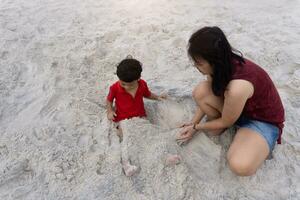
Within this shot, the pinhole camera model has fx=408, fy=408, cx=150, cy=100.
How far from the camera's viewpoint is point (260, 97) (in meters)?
2.02

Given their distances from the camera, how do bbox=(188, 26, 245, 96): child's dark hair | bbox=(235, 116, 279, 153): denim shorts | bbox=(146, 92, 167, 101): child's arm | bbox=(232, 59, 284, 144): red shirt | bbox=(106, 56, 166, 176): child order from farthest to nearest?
bbox=(146, 92, 167, 101): child's arm → bbox=(106, 56, 166, 176): child → bbox=(235, 116, 279, 153): denim shorts → bbox=(232, 59, 284, 144): red shirt → bbox=(188, 26, 245, 96): child's dark hair

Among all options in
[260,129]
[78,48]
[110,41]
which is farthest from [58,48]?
[260,129]

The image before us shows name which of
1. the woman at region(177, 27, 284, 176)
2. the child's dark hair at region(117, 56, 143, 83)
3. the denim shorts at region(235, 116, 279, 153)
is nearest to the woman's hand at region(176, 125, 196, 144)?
the woman at region(177, 27, 284, 176)

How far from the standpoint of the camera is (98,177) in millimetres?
2004

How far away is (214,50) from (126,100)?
0.69m

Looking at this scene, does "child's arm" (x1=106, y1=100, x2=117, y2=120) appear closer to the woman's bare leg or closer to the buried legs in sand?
the buried legs in sand

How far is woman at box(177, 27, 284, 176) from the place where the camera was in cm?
183

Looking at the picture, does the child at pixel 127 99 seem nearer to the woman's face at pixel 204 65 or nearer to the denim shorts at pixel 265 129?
the woman's face at pixel 204 65

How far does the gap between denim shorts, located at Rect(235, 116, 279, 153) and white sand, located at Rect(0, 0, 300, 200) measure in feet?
0.40

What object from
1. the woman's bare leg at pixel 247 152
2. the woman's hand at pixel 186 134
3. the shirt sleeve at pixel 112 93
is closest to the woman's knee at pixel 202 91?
the woman's hand at pixel 186 134

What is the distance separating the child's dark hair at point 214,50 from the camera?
1.80 metres

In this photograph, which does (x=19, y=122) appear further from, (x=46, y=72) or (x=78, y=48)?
(x=78, y=48)

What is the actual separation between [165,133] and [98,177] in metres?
0.45

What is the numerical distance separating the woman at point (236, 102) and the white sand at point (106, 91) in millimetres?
94
